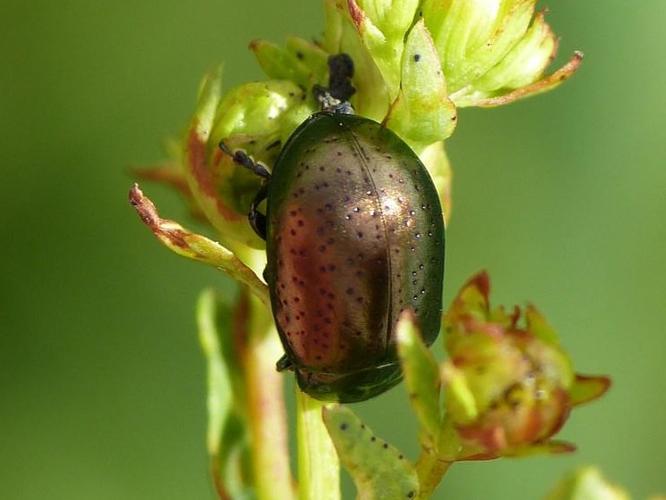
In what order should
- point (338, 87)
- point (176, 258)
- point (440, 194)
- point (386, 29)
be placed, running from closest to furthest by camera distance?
point (386, 29) → point (338, 87) → point (440, 194) → point (176, 258)

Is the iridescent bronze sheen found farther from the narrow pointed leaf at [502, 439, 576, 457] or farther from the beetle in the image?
the narrow pointed leaf at [502, 439, 576, 457]

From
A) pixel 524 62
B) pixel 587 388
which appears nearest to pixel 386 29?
pixel 524 62

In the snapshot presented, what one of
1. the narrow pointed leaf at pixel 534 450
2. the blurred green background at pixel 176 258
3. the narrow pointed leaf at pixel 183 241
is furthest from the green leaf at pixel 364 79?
the blurred green background at pixel 176 258

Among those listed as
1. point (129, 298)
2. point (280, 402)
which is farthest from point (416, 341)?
point (129, 298)

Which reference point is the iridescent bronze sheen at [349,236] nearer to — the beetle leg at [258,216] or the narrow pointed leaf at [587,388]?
the beetle leg at [258,216]

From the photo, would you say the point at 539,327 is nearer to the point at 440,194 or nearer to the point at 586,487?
the point at 586,487

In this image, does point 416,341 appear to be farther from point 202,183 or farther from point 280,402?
point 280,402

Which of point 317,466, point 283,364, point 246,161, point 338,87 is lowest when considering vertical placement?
point 317,466
